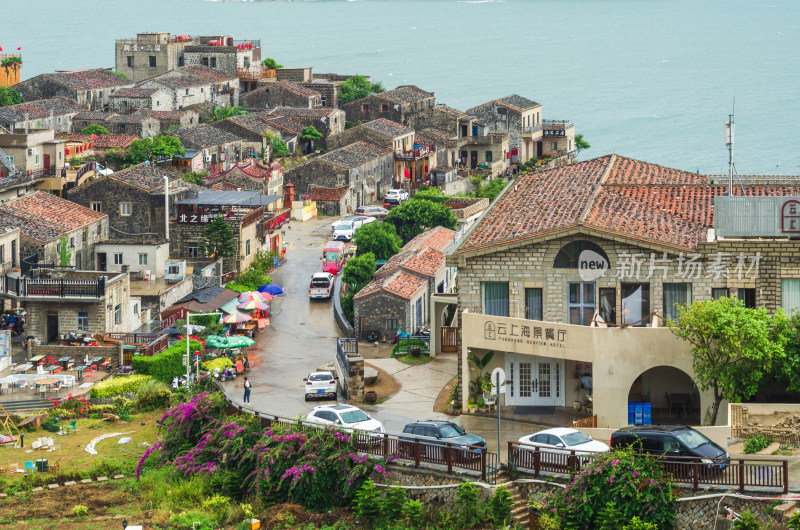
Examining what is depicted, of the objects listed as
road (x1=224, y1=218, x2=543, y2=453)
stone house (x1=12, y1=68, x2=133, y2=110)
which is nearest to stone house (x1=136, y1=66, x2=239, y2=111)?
stone house (x1=12, y1=68, x2=133, y2=110)

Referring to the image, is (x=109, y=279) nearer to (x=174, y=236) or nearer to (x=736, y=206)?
(x=174, y=236)

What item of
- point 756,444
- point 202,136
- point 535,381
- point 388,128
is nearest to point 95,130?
point 202,136

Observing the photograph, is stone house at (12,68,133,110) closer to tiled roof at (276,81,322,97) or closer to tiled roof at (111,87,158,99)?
tiled roof at (111,87,158,99)

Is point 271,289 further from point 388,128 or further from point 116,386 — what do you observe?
point 388,128

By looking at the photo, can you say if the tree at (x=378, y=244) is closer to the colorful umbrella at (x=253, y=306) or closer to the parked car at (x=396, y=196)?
the colorful umbrella at (x=253, y=306)

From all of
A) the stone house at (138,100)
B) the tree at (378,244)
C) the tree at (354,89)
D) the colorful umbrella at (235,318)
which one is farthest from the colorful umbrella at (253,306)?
the tree at (354,89)

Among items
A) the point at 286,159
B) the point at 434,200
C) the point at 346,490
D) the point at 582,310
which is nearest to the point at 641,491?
the point at 346,490
